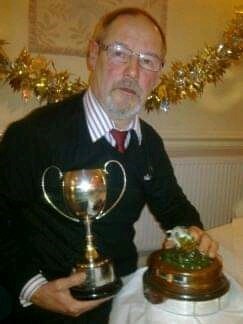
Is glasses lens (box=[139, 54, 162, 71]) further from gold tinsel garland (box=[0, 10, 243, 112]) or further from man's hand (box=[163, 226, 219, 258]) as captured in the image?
gold tinsel garland (box=[0, 10, 243, 112])

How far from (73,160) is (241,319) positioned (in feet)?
2.05

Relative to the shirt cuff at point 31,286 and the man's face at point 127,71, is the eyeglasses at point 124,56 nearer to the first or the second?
the man's face at point 127,71

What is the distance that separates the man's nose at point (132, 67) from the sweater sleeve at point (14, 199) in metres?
0.37

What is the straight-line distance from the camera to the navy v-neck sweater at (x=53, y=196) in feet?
3.76

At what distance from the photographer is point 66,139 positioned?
1.19 meters

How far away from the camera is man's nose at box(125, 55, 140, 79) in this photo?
123 cm

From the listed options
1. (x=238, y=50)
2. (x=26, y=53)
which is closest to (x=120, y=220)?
(x=26, y=53)

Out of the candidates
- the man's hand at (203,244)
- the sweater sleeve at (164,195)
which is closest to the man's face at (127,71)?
the sweater sleeve at (164,195)

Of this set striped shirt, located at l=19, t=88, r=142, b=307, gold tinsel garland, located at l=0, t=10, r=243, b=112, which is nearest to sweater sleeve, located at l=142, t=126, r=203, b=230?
striped shirt, located at l=19, t=88, r=142, b=307

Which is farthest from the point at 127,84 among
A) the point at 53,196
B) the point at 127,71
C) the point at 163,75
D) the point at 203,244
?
the point at 163,75

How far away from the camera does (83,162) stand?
3.92 feet

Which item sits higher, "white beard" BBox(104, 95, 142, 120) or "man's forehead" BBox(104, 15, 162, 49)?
"man's forehead" BBox(104, 15, 162, 49)

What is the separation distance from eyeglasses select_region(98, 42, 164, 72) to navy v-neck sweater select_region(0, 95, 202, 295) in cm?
18

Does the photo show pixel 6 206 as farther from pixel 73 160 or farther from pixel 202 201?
pixel 202 201
